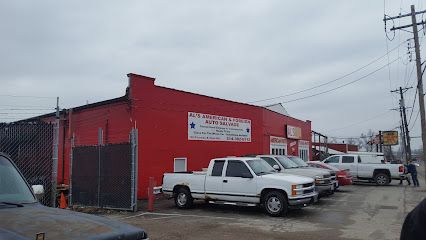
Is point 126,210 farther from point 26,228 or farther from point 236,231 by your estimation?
point 26,228

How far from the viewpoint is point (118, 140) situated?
19.4 metres

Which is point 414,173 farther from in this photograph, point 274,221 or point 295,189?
point 274,221

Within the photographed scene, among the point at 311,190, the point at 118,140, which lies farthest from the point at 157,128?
the point at 311,190

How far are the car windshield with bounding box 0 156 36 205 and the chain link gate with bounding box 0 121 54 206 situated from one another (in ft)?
14.3

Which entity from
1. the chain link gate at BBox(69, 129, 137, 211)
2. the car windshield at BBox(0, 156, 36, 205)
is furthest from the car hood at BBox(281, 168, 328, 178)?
the car windshield at BBox(0, 156, 36, 205)

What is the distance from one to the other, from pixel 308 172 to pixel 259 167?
3.85m

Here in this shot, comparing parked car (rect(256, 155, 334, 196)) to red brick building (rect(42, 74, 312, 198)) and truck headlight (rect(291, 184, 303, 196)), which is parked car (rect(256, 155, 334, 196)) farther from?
red brick building (rect(42, 74, 312, 198))

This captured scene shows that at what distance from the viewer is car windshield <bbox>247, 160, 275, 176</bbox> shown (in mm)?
14641

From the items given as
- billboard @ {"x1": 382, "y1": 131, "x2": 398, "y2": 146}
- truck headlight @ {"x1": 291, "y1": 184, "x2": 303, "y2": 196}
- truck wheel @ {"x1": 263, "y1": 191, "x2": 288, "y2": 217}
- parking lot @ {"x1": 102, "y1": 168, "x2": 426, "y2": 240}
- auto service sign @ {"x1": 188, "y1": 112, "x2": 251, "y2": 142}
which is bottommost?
parking lot @ {"x1": 102, "y1": 168, "x2": 426, "y2": 240}

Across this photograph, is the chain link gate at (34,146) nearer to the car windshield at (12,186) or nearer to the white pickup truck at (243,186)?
the car windshield at (12,186)

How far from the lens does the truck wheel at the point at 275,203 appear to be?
13656mm

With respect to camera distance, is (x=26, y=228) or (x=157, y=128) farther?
(x=157, y=128)

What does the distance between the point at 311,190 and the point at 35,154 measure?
856cm

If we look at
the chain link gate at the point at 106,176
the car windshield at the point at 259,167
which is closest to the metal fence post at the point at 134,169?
the chain link gate at the point at 106,176
